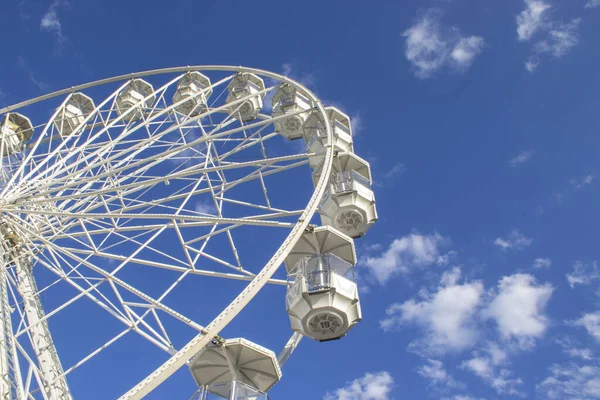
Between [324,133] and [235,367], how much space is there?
23.8 feet

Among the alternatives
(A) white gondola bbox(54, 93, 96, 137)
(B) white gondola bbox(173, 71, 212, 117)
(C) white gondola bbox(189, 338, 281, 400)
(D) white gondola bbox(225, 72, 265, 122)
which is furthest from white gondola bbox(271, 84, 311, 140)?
(C) white gondola bbox(189, 338, 281, 400)

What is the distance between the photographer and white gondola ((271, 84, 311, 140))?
1812 centimetres

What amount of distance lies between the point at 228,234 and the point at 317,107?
15.4 ft

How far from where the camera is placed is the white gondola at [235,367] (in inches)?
402

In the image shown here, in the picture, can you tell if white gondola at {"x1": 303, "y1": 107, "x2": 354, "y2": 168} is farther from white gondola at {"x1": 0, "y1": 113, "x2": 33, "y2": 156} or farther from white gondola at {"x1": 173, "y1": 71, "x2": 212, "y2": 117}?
white gondola at {"x1": 0, "y1": 113, "x2": 33, "y2": 156}

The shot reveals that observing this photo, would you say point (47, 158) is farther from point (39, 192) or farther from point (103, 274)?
point (103, 274)

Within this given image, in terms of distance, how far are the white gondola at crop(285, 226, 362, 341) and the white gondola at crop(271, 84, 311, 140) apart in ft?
20.9

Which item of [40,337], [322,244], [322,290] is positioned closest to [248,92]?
[322,244]

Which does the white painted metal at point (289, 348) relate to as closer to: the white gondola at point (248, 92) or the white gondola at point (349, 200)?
the white gondola at point (349, 200)

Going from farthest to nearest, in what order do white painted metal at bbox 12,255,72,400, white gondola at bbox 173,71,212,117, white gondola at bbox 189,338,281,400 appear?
white gondola at bbox 173,71,212,117 → white gondola at bbox 189,338,281,400 → white painted metal at bbox 12,255,72,400

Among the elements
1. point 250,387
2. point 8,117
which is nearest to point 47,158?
point 8,117

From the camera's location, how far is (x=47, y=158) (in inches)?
556

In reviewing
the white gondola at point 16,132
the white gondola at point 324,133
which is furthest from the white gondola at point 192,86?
the white gondola at point 16,132

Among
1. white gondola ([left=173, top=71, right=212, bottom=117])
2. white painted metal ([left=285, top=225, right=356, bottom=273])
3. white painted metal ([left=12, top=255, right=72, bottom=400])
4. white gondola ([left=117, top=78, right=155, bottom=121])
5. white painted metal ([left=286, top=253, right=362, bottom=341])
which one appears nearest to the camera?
white painted metal ([left=12, top=255, right=72, bottom=400])
